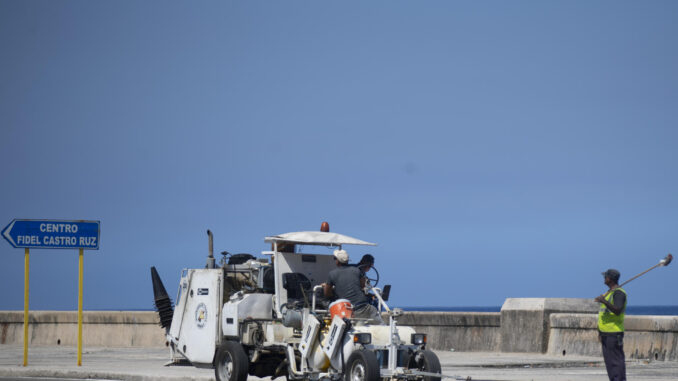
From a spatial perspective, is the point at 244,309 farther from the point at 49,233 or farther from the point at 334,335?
the point at 49,233

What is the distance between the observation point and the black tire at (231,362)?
1443cm

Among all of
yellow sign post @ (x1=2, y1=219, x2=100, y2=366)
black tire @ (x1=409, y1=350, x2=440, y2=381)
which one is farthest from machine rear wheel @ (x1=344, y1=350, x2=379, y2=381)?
yellow sign post @ (x1=2, y1=219, x2=100, y2=366)

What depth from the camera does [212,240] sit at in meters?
15.6

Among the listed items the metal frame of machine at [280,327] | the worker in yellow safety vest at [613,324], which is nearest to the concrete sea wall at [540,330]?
the worker in yellow safety vest at [613,324]

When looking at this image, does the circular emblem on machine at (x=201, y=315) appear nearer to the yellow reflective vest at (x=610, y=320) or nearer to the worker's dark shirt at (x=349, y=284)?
the worker's dark shirt at (x=349, y=284)

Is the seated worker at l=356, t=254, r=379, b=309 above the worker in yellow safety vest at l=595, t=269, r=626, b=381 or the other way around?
above

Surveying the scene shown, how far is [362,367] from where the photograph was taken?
1246 cm

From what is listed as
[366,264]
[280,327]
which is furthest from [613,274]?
[280,327]

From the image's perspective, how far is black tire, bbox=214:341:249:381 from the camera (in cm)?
1443

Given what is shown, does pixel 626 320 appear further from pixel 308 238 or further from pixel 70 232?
pixel 70 232

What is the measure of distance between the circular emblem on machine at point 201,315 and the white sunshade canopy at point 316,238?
4.70 feet

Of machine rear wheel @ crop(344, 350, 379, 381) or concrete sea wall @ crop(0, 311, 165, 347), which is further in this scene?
concrete sea wall @ crop(0, 311, 165, 347)

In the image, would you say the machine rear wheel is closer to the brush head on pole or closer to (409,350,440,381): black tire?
(409,350,440,381): black tire

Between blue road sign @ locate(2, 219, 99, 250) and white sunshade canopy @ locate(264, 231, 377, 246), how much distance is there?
236 inches
